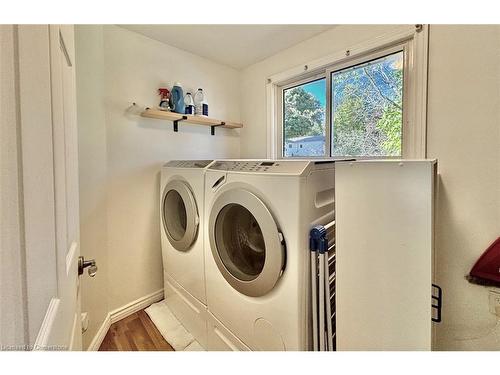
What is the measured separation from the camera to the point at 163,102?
1764 mm

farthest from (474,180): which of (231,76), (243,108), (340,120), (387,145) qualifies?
(231,76)

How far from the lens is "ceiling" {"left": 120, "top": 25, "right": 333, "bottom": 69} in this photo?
5.32ft

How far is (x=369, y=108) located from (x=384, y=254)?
123 cm

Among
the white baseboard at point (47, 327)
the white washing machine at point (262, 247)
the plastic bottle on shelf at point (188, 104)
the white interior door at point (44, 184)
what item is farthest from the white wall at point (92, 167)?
the white baseboard at point (47, 327)

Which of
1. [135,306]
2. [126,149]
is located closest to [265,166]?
[126,149]

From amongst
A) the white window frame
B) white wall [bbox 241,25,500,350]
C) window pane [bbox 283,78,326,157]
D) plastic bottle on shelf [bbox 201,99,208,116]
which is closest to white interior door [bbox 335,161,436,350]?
white wall [bbox 241,25,500,350]

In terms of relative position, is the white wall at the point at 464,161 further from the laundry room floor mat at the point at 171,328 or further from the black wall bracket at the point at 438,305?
the laundry room floor mat at the point at 171,328

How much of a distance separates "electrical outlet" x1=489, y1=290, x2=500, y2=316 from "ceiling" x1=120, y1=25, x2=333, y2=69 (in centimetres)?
194

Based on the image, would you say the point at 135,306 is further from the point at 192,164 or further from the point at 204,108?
the point at 204,108

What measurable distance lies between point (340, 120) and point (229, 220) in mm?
1259

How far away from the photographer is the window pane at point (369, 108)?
1467 mm

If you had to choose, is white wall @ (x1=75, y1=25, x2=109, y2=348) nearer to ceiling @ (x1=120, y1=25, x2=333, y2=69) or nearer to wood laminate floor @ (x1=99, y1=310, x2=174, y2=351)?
wood laminate floor @ (x1=99, y1=310, x2=174, y2=351)

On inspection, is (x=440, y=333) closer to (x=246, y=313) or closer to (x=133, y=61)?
(x=246, y=313)

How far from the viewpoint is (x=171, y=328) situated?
155cm
